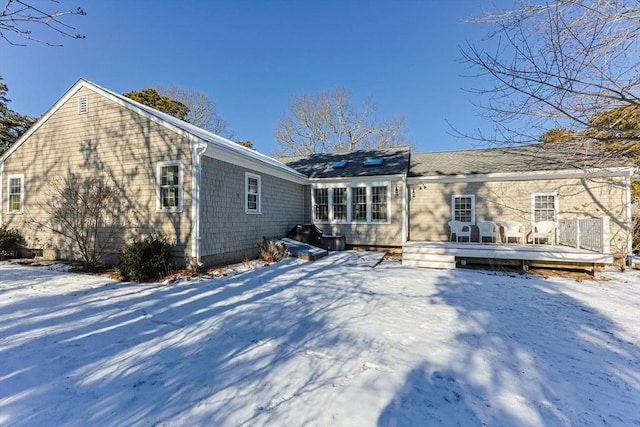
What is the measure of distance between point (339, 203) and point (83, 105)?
9.08 meters

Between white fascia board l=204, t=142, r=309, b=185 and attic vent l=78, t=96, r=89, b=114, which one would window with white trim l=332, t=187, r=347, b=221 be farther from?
attic vent l=78, t=96, r=89, b=114

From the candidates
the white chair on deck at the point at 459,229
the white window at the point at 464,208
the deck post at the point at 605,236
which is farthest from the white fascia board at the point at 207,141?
the deck post at the point at 605,236

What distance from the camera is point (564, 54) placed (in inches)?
147

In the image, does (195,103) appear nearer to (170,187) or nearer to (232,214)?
(170,187)

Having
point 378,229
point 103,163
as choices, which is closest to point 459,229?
point 378,229

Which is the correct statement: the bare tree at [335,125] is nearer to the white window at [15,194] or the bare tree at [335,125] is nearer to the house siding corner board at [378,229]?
the house siding corner board at [378,229]

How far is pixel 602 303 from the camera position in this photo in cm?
506

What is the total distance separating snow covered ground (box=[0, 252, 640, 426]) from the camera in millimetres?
2201

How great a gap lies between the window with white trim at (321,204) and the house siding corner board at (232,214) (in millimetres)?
1966

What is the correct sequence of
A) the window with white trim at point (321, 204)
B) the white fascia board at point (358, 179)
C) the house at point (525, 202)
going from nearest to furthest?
the house at point (525, 202)
the white fascia board at point (358, 179)
the window with white trim at point (321, 204)

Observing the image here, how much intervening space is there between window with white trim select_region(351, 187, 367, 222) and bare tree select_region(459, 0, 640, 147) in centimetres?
778

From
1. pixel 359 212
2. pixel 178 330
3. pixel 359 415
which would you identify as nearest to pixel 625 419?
pixel 359 415

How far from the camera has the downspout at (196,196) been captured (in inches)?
284

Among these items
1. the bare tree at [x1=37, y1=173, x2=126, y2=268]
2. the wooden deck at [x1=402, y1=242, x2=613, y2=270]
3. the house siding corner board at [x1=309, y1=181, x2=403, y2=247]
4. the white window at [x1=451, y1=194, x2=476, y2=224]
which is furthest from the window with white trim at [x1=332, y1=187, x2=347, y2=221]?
the bare tree at [x1=37, y1=173, x2=126, y2=268]
